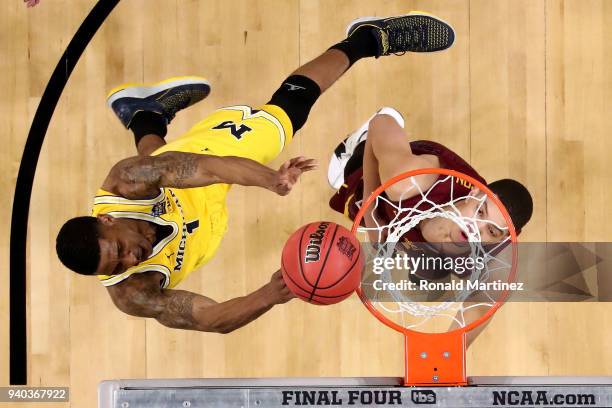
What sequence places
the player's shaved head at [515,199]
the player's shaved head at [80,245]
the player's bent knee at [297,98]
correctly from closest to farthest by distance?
the player's shaved head at [80,245] < the player's bent knee at [297,98] < the player's shaved head at [515,199]

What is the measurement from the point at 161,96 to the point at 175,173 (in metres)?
0.66

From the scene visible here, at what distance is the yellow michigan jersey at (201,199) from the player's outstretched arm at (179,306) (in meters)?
0.04

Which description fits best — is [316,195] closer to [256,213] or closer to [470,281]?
[256,213]

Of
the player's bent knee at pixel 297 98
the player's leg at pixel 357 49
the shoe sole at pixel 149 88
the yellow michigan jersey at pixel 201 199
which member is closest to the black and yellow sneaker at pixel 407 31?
the player's leg at pixel 357 49

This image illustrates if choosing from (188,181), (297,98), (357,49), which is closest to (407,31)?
(357,49)

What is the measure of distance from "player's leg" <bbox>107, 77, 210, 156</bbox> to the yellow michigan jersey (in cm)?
Result: 23

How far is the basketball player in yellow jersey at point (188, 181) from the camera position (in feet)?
6.93

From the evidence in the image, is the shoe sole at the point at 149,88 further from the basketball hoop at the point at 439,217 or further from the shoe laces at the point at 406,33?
the basketball hoop at the point at 439,217

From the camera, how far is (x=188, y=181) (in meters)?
2.19

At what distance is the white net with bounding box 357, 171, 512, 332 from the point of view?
2332 mm

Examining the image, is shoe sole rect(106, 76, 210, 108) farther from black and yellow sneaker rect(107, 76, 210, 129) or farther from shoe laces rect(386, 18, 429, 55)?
shoe laces rect(386, 18, 429, 55)

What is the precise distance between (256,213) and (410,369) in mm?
1107

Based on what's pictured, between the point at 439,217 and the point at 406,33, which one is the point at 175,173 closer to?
the point at 439,217

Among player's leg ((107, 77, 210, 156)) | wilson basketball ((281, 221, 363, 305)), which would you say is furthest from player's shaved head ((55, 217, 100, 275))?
player's leg ((107, 77, 210, 156))
